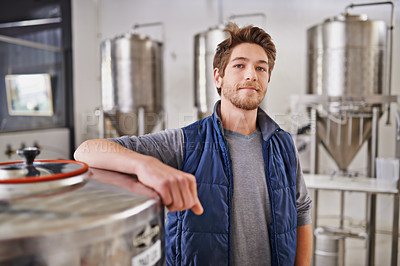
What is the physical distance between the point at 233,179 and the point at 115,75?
2.90m

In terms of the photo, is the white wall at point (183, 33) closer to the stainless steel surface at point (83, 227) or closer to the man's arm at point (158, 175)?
the man's arm at point (158, 175)

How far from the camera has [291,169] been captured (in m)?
1.20

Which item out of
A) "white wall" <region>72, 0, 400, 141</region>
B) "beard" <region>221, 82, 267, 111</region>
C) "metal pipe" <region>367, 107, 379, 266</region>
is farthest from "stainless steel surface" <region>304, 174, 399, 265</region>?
"beard" <region>221, 82, 267, 111</region>

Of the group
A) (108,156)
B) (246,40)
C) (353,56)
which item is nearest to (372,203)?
(353,56)

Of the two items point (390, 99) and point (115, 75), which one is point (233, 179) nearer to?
point (390, 99)

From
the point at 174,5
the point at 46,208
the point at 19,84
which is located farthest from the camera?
the point at 174,5

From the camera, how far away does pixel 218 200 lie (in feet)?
3.51

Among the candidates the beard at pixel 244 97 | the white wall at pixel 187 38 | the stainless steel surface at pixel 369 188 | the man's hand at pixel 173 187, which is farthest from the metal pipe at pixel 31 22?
the man's hand at pixel 173 187

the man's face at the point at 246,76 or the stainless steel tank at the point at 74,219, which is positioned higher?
the man's face at the point at 246,76

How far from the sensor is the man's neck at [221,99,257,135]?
1.21 meters

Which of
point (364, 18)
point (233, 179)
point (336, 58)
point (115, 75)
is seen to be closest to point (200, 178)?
point (233, 179)

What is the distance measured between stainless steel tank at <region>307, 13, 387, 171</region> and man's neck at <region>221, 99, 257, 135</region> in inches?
72.7

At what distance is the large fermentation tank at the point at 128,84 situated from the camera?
145 inches

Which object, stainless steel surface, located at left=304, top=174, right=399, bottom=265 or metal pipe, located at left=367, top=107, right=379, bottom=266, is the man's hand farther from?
metal pipe, located at left=367, top=107, right=379, bottom=266
